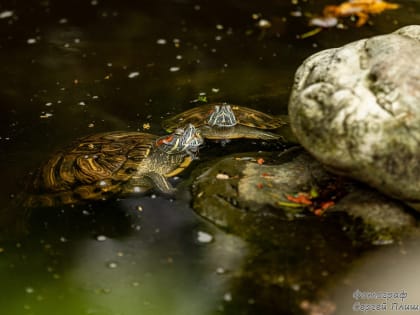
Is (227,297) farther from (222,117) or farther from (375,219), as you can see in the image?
(222,117)

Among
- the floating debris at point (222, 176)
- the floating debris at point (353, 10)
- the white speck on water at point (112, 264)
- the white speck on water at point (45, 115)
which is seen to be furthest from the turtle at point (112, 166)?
the floating debris at point (353, 10)

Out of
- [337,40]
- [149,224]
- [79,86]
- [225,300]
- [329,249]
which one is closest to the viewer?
[225,300]

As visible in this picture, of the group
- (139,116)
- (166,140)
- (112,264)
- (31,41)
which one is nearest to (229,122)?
(166,140)

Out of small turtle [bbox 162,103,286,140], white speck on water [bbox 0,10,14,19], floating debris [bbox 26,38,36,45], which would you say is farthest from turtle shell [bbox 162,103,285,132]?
white speck on water [bbox 0,10,14,19]

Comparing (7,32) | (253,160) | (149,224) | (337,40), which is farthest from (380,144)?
(7,32)

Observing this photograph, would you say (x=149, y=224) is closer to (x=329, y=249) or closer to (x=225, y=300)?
(x=225, y=300)

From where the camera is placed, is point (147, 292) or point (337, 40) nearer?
point (147, 292)

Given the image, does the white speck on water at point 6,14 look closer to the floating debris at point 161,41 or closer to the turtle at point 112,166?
the floating debris at point 161,41

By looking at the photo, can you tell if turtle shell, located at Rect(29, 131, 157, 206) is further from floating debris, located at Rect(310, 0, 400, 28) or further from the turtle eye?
floating debris, located at Rect(310, 0, 400, 28)
